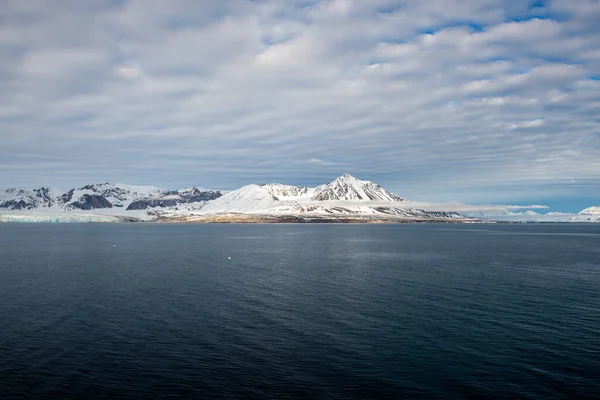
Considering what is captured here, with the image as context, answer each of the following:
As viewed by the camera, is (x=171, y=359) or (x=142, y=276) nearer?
(x=171, y=359)

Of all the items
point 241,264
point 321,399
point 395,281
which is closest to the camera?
point 321,399

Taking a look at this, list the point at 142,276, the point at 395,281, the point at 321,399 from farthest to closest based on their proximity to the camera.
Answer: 1. the point at 142,276
2. the point at 395,281
3. the point at 321,399

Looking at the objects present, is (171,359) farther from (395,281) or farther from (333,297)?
(395,281)

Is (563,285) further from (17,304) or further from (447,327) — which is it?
(17,304)

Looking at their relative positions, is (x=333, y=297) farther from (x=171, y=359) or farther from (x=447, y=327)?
(x=171, y=359)

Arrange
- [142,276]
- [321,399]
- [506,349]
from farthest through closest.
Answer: [142,276]
[506,349]
[321,399]

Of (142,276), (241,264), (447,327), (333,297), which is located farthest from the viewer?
(241,264)

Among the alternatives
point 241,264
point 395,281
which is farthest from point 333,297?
point 241,264

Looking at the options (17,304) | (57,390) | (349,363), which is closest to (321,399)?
(349,363)

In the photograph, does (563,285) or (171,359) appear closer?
(171,359)
